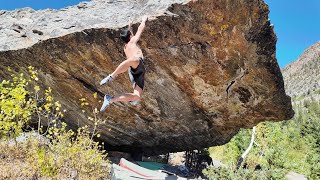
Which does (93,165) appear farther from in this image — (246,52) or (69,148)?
(246,52)

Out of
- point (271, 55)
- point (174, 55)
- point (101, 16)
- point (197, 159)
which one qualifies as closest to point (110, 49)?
point (101, 16)

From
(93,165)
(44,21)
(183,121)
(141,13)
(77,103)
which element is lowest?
(93,165)

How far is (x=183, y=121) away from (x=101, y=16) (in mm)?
5075

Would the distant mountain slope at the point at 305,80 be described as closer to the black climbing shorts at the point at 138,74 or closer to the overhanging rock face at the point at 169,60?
the overhanging rock face at the point at 169,60

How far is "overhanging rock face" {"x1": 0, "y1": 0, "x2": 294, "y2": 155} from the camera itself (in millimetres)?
8797

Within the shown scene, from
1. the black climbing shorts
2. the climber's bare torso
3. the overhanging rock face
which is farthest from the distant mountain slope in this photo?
the climber's bare torso

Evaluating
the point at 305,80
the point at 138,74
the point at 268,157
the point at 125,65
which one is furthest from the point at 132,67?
the point at 305,80

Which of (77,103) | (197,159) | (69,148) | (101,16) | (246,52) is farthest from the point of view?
(197,159)

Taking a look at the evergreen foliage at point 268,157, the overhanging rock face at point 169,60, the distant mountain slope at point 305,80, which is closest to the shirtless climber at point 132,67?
the overhanging rock face at point 169,60

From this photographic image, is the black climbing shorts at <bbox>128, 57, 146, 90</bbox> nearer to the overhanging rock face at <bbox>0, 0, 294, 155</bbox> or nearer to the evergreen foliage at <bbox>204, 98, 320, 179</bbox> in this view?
the overhanging rock face at <bbox>0, 0, 294, 155</bbox>

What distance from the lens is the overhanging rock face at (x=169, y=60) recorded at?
28.9 feet

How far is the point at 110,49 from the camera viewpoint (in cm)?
1020

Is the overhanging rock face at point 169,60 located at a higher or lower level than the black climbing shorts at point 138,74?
higher

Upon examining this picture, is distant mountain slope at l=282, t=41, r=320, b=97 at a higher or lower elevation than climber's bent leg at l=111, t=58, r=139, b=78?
higher
